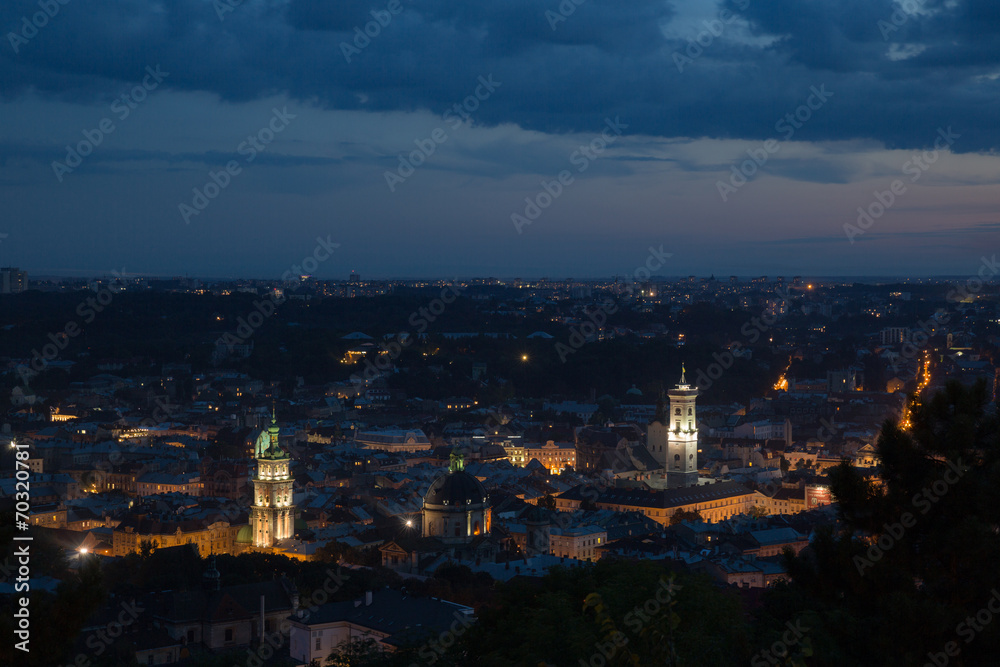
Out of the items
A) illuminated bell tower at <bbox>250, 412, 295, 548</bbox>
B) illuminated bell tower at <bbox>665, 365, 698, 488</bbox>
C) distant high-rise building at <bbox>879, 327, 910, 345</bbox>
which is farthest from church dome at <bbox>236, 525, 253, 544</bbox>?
distant high-rise building at <bbox>879, 327, 910, 345</bbox>

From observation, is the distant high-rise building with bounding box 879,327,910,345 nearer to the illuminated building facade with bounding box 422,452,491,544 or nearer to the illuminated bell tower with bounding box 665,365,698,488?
the illuminated bell tower with bounding box 665,365,698,488

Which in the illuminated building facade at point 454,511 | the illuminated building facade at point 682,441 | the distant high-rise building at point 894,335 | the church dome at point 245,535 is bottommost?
the church dome at point 245,535

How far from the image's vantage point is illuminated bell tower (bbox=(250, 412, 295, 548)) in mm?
28047

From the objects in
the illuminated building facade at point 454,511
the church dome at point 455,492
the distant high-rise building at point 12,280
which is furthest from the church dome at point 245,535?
the distant high-rise building at point 12,280

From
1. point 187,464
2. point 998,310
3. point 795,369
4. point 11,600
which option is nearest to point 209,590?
point 11,600

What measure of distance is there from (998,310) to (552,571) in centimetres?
9599

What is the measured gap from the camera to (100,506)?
33188 millimetres

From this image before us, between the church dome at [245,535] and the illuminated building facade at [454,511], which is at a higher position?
the illuminated building facade at [454,511]

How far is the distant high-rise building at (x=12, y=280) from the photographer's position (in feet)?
366

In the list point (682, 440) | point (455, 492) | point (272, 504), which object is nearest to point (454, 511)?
point (455, 492)

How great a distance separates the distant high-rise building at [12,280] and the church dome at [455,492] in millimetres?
89748

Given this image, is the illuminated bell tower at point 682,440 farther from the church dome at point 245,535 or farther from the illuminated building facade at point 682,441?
the church dome at point 245,535

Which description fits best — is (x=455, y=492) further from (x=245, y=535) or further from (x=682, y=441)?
(x=682, y=441)

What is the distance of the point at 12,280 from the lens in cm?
11469
